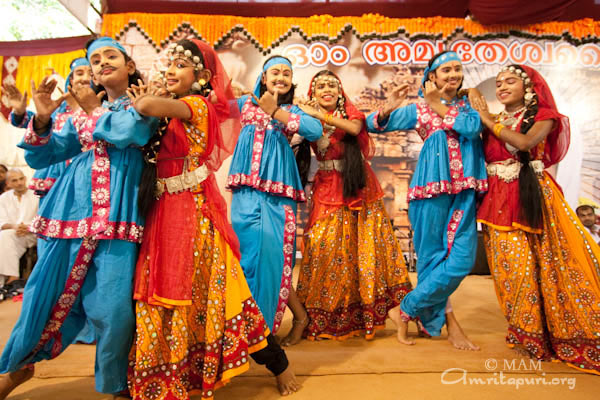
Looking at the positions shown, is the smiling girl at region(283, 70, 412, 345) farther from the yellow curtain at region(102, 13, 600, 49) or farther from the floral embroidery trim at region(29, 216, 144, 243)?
the yellow curtain at region(102, 13, 600, 49)

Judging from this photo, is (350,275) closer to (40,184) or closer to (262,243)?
(262,243)

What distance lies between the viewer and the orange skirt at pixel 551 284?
234 cm

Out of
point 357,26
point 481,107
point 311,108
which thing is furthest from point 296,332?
point 357,26

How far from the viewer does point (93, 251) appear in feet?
5.42

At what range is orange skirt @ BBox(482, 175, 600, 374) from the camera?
92.3 inches

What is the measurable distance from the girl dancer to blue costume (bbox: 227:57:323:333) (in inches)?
50.9

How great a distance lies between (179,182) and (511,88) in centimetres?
232

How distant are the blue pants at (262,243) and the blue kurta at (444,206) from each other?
1000 millimetres

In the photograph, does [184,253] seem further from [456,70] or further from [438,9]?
[438,9]

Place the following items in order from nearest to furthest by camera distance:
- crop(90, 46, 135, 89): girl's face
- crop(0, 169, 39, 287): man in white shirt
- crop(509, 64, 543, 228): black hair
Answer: crop(90, 46, 135, 89): girl's face, crop(509, 64, 543, 228): black hair, crop(0, 169, 39, 287): man in white shirt

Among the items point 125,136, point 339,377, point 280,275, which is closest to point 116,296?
point 125,136

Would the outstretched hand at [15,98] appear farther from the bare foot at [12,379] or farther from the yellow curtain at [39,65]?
the yellow curtain at [39,65]

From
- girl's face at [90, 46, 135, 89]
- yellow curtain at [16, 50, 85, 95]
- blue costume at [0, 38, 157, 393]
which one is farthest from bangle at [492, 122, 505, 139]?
yellow curtain at [16, 50, 85, 95]

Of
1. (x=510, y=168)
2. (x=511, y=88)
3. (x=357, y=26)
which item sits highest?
(x=357, y=26)
